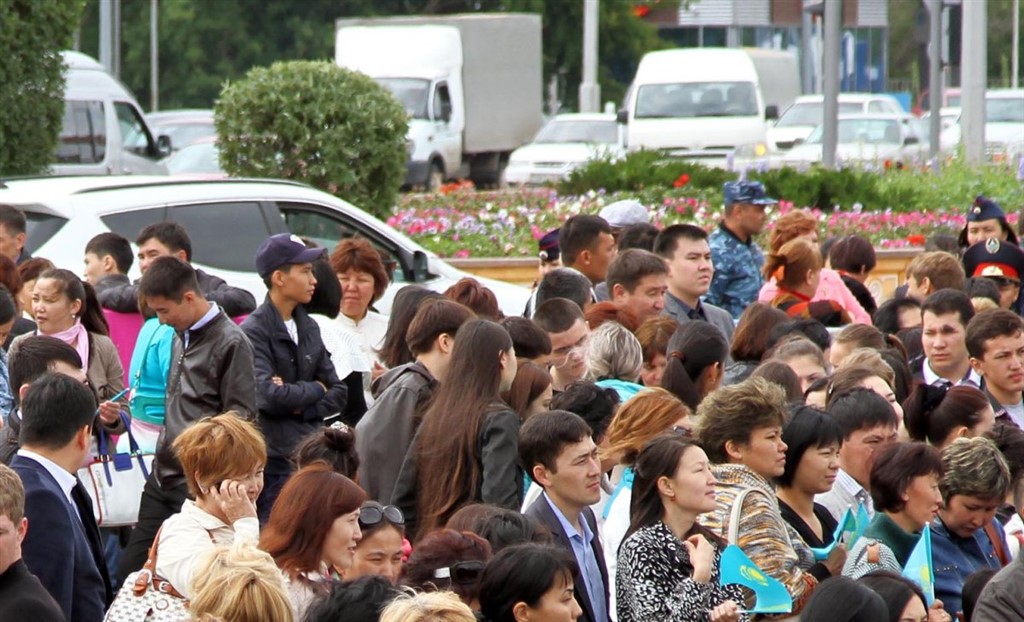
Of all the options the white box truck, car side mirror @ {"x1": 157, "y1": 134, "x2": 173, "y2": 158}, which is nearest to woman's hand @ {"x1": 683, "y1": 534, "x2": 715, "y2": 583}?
car side mirror @ {"x1": 157, "y1": 134, "x2": 173, "y2": 158}

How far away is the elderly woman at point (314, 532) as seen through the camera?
5.34m

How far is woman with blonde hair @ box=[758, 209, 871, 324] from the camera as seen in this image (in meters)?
10.4

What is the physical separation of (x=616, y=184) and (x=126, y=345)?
10773 mm

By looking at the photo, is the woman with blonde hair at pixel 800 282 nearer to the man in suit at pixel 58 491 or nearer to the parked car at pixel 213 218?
the parked car at pixel 213 218

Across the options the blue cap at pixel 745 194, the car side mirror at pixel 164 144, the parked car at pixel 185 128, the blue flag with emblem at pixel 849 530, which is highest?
the parked car at pixel 185 128

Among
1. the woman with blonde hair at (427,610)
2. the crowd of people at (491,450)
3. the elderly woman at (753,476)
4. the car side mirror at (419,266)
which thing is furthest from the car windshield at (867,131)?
the woman with blonde hair at (427,610)

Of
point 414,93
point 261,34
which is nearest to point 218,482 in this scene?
point 414,93

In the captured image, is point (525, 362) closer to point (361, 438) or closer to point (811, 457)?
point (361, 438)

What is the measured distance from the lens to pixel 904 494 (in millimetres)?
6277

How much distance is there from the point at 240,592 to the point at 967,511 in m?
3.21

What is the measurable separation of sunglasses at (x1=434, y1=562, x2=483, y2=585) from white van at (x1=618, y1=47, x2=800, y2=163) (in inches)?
929

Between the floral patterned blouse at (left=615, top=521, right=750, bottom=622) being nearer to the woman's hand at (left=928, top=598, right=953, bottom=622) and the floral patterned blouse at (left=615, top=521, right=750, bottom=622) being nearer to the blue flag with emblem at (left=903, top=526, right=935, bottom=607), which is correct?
the woman's hand at (left=928, top=598, right=953, bottom=622)

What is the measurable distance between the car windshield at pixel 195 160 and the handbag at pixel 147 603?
73.3 feet

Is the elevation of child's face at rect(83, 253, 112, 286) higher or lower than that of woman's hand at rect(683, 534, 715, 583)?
higher
